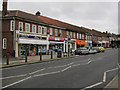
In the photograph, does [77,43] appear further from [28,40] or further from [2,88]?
[2,88]

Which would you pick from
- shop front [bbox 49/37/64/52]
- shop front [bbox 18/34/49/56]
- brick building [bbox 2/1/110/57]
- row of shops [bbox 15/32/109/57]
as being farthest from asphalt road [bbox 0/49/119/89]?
shop front [bbox 49/37/64/52]

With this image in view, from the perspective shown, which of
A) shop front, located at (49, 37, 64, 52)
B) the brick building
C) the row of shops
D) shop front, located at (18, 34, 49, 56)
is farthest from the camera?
shop front, located at (49, 37, 64, 52)

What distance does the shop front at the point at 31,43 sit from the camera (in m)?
23.6

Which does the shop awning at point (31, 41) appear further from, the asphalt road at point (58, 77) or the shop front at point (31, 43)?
the asphalt road at point (58, 77)

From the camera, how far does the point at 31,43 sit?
998 inches

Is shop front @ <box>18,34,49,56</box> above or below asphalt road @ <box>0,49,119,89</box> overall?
above

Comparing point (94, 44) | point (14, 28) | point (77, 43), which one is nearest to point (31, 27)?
point (14, 28)

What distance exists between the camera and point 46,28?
1185 inches

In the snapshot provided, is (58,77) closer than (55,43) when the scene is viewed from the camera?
Yes

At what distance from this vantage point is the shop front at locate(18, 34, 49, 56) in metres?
23.6

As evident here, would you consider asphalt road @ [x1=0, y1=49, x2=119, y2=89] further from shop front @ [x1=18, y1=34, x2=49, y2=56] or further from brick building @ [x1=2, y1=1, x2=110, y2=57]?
shop front @ [x1=18, y1=34, x2=49, y2=56]

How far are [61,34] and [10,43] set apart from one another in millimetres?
14905

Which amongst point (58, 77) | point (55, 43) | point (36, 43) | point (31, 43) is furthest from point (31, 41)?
point (58, 77)

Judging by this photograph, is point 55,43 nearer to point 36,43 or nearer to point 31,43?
point 36,43
